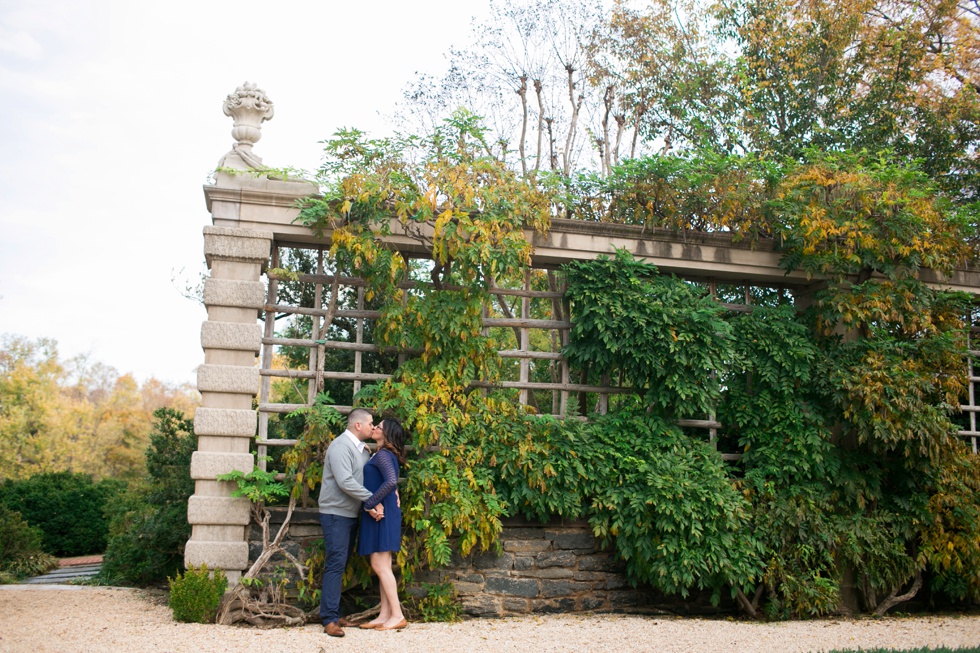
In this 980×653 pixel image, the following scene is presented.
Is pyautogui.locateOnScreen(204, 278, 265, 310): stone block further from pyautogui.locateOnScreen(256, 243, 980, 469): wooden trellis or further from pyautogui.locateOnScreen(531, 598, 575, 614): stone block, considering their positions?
pyautogui.locateOnScreen(531, 598, 575, 614): stone block

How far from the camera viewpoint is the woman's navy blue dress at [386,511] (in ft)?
19.2

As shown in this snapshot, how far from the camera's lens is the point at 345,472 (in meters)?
5.85

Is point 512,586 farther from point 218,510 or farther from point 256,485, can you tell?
point 218,510

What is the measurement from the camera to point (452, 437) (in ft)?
21.2

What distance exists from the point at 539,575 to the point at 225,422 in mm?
2920

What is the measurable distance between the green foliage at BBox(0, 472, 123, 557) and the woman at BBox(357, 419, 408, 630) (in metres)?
8.40

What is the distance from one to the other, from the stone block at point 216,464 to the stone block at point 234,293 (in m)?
1.23

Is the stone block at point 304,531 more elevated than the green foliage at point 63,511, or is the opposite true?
the stone block at point 304,531

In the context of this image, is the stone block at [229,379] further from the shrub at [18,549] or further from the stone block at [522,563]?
the shrub at [18,549]

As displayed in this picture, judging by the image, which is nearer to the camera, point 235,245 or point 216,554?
point 216,554

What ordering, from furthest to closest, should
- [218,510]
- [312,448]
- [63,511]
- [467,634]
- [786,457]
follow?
[63,511] < [786,457] < [312,448] < [218,510] < [467,634]

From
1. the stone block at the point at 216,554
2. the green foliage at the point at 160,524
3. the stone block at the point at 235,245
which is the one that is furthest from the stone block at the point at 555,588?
the stone block at the point at 235,245

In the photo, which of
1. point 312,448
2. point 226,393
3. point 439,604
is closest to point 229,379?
point 226,393

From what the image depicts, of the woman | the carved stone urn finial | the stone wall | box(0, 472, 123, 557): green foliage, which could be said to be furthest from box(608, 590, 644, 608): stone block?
box(0, 472, 123, 557): green foliage
